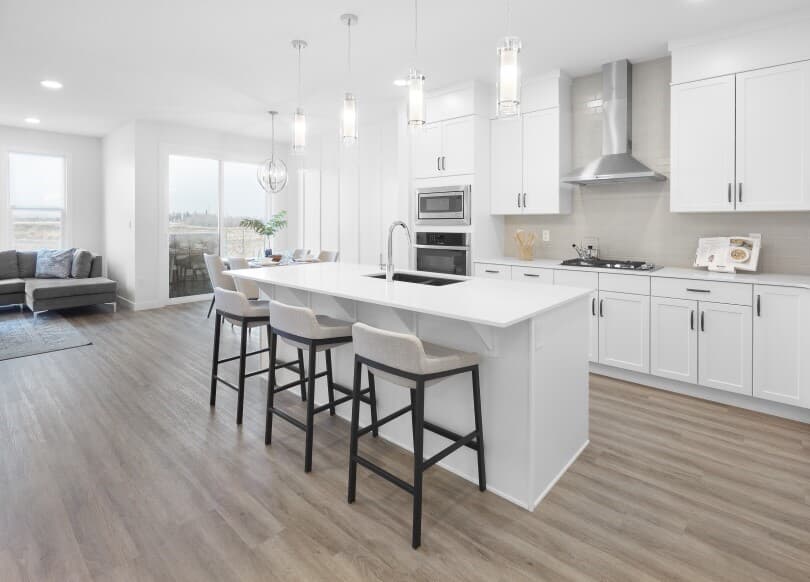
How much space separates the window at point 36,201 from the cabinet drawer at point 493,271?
6.91 meters

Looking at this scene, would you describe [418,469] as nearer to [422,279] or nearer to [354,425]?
[354,425]

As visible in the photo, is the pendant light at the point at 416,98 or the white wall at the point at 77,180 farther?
the white wall at the point at 77,180

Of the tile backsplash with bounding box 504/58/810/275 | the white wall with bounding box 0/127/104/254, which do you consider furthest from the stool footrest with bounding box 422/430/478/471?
the white wall with bounding box 0/127/104/254

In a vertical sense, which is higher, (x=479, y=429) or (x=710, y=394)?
(x=479, y=429)

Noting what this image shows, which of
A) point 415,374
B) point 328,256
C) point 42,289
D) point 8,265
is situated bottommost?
point 415,374

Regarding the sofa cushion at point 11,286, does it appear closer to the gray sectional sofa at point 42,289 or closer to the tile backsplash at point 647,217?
the gray sectional sofa at point 42,289

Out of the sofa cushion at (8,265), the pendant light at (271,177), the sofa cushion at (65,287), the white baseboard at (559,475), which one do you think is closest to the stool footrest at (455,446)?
the white baseboard at (559,475)

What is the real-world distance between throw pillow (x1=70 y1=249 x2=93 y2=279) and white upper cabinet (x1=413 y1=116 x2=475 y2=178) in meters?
5.18

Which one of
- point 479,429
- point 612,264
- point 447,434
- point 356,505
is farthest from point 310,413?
point 612,264

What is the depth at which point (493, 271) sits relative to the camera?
15.4 feet

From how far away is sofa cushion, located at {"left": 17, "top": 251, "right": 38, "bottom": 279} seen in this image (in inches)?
270

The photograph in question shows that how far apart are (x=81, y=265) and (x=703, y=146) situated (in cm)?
783

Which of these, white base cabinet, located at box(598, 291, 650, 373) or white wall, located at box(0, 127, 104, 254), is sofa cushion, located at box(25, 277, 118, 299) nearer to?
white wall, located at box(0, 127, 104, 254)

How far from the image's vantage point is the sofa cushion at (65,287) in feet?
20.5
